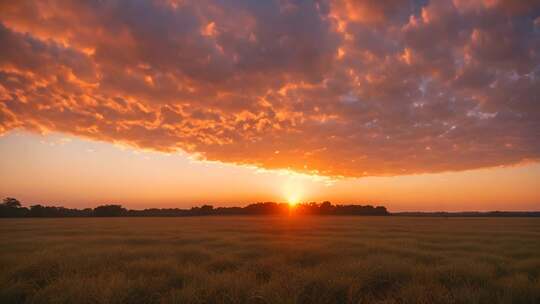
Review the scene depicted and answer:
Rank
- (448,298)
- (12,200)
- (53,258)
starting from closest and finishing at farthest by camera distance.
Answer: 1. (448,298)
2. (53,258)
3. (12,200)

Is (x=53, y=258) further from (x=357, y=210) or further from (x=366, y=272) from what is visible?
(x=357, y=210)

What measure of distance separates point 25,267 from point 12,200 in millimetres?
92113

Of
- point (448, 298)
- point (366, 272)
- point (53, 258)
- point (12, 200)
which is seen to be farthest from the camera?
point (12, 200)

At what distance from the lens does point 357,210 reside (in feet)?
360

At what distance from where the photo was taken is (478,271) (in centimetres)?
860

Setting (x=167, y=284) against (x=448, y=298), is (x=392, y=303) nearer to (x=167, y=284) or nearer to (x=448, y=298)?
(x=448, y=298)

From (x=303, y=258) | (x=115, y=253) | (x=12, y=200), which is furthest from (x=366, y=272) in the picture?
(x=12, y=200)

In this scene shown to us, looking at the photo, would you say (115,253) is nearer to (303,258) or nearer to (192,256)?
(192,256)

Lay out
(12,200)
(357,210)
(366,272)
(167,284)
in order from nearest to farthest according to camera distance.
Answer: (167,284) < (366,272) < (12,200) < (357,210)

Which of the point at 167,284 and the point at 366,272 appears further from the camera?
the point at 366,272

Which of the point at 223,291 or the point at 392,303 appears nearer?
the point at 392,303

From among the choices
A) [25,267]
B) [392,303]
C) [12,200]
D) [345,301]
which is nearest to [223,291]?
[345,301]

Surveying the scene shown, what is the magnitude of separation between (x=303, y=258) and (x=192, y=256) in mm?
4141

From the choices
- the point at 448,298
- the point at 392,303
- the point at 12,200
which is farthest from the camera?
the point at 12,200
